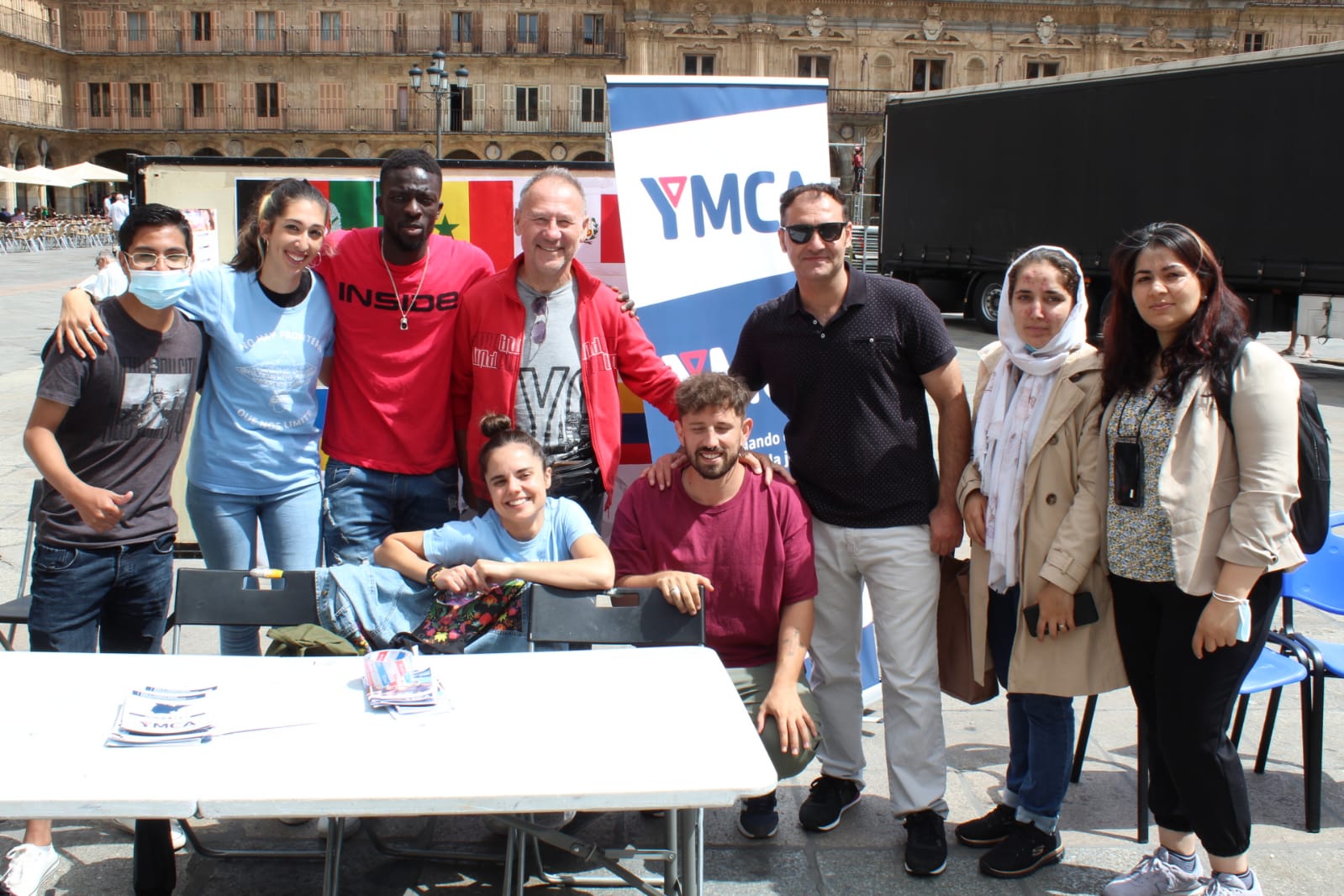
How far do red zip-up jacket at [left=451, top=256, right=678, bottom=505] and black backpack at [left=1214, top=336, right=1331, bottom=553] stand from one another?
1.51 m

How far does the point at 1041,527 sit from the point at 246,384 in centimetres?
212

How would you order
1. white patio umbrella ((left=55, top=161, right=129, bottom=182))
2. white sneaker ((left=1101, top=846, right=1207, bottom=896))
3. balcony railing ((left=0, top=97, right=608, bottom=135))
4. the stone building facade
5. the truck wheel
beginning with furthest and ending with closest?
balcony railing ((left=0, top=97, right=608, bottom=135)) → the stone building facade → white patio umbrella ((left=55, top=161, right=129, bottom=182)) → the truck wheel → white sneaker ((left=1101, top=846, right=1207, bottom=896))

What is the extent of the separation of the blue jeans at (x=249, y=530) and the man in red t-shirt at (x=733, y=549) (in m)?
0.89

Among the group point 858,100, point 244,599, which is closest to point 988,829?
point 244,599

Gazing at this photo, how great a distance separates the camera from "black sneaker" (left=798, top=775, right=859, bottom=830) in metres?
3.05

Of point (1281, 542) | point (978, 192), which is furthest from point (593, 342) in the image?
point (978, 192)

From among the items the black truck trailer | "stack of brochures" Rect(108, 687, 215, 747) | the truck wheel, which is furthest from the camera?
the truck wheel

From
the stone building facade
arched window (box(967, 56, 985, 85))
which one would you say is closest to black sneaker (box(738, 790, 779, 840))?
the stone building facade

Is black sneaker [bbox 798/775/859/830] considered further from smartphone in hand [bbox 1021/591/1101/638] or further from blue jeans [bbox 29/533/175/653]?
blue jeans [bbox 29/533/175/653]

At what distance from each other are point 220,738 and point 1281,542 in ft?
7.16

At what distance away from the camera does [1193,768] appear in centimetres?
250

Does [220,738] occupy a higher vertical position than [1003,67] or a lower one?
lower

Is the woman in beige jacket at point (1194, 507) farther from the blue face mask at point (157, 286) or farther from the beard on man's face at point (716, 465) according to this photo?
the blue face mask at point (157, 286)

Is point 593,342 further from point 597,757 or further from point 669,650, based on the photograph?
point 597,757
